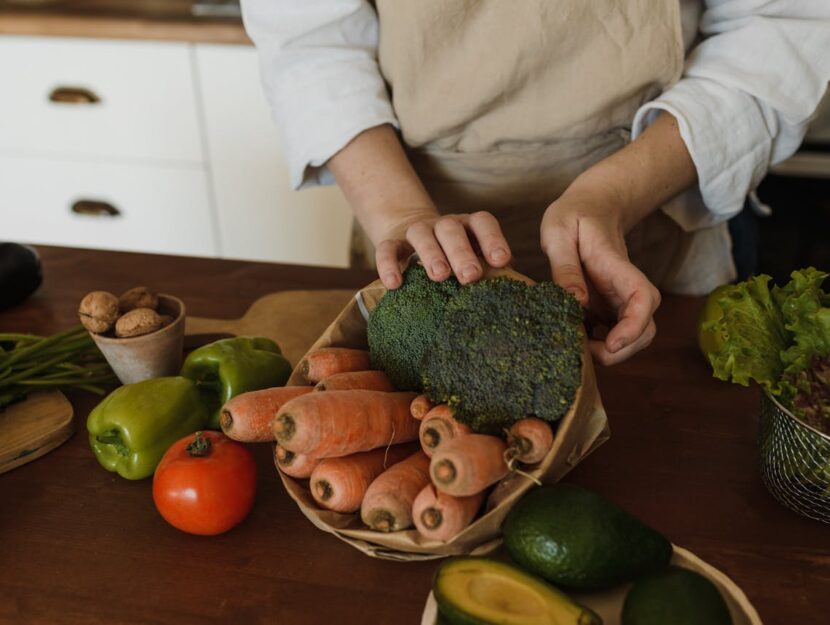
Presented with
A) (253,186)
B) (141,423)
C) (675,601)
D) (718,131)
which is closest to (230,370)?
(141,423)

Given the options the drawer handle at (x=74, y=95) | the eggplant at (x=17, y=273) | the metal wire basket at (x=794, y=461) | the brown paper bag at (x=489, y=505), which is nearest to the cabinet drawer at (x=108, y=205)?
the drawer handle at (x=74, y=95)

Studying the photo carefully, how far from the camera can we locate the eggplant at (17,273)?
1.11 m

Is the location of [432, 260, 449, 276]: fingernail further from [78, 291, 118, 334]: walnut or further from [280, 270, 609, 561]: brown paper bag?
[78, 291, 118, 334]: walnut

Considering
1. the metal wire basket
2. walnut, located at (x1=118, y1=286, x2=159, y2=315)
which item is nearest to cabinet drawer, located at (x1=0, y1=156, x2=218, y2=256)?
walnut, located at (x1=118, y1=286, x2=159, y2=315)

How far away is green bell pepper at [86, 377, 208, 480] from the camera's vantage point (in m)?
0.83

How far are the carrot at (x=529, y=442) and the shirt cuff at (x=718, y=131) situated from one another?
51 cm

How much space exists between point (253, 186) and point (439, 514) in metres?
1.69

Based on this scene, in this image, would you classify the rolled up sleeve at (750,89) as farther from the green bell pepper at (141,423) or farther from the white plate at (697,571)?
the green bell pepper at (141,423)

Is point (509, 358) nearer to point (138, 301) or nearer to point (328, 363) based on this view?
point (328, 363)

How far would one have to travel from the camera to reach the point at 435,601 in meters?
0.61

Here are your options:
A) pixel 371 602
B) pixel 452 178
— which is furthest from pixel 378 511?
pixel 452 178

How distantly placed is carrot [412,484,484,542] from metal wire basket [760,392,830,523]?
0.29 meters

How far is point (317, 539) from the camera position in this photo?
756 mm

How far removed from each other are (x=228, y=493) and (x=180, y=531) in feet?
0.21
